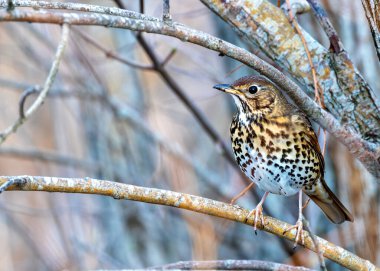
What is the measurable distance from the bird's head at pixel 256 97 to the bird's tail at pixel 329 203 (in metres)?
0.62

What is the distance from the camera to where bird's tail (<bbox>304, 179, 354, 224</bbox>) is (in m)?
4.25

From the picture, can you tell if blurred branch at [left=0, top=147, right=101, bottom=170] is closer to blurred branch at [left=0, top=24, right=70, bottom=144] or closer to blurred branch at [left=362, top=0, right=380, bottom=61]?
blurred branch at [left=0, top=24, right=70, bottom=144]

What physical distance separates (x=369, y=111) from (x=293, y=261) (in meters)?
2.31

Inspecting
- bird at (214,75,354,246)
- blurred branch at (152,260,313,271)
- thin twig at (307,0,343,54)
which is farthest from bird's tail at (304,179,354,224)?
blurred branch at (152,260,313,271)

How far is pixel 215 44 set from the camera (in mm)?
2850

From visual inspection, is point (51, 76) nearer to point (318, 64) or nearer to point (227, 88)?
point (227, 88)

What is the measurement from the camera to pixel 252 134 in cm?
389

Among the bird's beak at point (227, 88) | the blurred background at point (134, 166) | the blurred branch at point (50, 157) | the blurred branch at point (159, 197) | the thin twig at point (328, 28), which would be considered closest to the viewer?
the blurred branch at point (159, 197)

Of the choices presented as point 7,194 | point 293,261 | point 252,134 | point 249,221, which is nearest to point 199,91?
point 7,194

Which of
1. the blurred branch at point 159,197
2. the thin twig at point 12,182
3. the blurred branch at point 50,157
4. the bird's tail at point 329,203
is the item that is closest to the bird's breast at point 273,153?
the bird's tail at point 329,203

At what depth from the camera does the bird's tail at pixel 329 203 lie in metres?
4.25

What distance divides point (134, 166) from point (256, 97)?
271cm

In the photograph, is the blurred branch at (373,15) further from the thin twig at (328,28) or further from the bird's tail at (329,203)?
the bird's tail at (329,203)

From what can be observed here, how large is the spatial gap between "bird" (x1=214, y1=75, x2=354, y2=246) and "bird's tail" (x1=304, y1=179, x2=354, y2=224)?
15cm
